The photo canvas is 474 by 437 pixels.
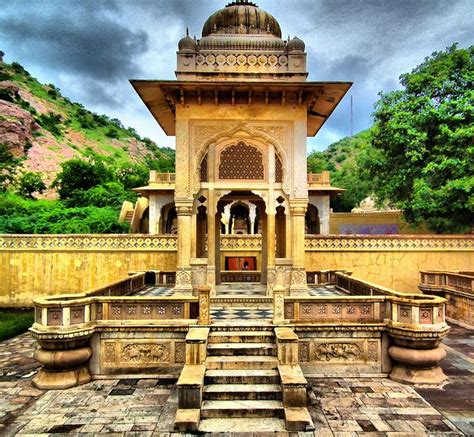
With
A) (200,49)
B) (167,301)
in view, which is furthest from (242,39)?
(167,301)

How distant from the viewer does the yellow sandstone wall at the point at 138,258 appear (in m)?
15.0

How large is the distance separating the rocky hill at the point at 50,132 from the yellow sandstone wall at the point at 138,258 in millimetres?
28751

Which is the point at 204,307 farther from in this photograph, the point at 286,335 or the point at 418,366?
the point at 418,366

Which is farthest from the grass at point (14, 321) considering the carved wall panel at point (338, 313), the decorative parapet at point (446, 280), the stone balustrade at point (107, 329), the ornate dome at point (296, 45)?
the decorative parapet at point (446, 280)

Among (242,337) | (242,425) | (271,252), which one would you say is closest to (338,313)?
(242,337)

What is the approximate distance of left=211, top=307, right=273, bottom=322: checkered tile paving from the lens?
8.81 metres

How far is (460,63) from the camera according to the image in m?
17.6

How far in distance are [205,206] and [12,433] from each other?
708cm

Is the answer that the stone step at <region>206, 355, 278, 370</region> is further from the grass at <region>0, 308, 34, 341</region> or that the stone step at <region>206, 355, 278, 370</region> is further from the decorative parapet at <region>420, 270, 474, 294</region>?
the decorative parapet at <region>420, 270, 474, 294</region>

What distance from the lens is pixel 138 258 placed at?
15180 mm

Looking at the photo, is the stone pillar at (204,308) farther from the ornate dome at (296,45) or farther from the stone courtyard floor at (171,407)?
the ornate dome at (296,45)

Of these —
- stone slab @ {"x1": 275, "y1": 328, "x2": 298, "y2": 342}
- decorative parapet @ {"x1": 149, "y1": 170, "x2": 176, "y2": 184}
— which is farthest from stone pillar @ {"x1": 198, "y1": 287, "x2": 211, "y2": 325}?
decorative parapet @ {"x1": 149, "y1": 170, "x2": 176, "y2": 184}

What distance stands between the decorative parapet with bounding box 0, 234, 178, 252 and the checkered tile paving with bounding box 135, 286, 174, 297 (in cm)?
239

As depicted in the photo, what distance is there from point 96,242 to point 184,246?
6.13 meters
